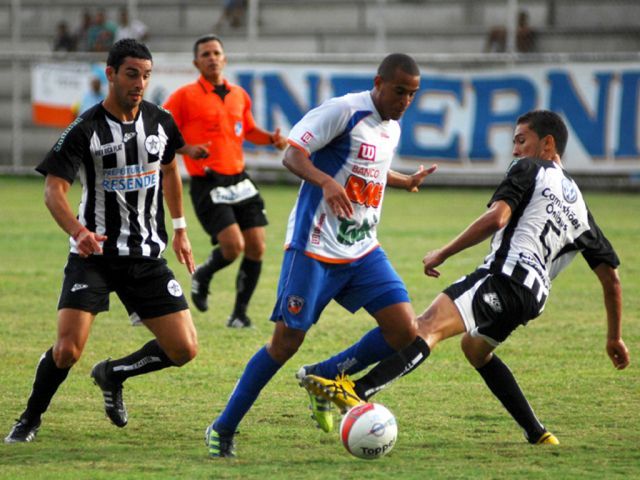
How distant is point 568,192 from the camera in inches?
234

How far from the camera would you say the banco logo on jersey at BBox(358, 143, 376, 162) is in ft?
19.4

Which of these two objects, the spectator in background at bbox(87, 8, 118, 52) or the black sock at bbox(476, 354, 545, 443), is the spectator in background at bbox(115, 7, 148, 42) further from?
the black sock at bbox(476, 354, 545, 443)

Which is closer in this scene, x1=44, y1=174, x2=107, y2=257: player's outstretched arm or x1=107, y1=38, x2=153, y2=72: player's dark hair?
x1=44, y1=174, x2=107, y2=257: player's outstretched arm

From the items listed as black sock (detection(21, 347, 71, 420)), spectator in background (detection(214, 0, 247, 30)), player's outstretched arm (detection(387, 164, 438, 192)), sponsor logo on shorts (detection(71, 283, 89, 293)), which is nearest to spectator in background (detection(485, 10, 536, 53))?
spectator in background (detection(214, 0, 247, 30))

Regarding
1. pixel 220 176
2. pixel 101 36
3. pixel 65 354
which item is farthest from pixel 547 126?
pixel 101 36

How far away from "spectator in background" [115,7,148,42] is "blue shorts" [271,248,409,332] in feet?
63.2

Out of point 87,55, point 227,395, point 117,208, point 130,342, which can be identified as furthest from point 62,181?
point 87,55

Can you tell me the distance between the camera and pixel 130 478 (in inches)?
208

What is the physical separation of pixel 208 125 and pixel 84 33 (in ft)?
Answer: 51.8

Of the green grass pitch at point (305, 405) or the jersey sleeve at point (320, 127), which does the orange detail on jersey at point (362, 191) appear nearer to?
the jersey sleeve at point (320, 127)

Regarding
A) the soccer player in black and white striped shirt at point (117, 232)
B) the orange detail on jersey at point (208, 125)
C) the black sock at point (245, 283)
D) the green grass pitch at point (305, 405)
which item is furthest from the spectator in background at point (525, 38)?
the soccer player in black and white striped shirt at point (117, 232)

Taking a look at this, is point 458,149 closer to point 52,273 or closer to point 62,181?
point 52,273

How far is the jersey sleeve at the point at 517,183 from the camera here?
5781mm

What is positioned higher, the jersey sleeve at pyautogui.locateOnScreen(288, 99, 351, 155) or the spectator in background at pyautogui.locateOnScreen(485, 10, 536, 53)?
the jersey sleeve at pyautogui.locateOnScreen(288, 99, 351, 155)
